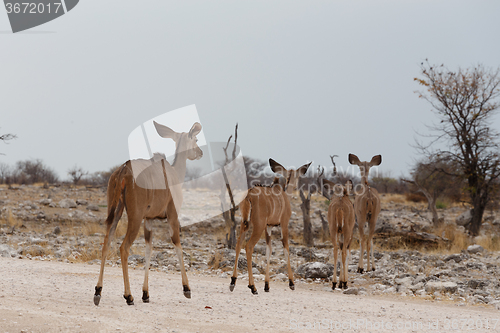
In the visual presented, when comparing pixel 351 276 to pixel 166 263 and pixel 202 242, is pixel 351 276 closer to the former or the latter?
pixel 166 263

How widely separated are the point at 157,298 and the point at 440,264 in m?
9.19

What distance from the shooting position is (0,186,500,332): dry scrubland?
19.9 feet

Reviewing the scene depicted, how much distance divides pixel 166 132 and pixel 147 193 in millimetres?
1458

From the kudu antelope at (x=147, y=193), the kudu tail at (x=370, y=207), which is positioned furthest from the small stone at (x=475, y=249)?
the kudu antelope at (x=147, y=193)

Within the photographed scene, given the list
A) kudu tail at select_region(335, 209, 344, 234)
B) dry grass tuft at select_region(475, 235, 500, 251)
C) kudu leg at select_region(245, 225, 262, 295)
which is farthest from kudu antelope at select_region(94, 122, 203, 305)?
dry grass tuft at select_region(475, 235, 500, 251)

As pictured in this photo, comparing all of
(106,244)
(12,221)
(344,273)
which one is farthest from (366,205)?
(12,221)

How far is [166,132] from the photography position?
286 inches

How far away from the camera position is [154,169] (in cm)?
644

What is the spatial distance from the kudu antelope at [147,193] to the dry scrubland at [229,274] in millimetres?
698

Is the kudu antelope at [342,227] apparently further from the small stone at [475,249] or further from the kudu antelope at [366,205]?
the small stone at [475,249]

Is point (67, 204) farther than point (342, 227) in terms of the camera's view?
Yes

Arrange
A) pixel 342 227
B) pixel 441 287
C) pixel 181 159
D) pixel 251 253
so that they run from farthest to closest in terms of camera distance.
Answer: pixel 441 287
pixel 342 227
pixel 251 253
pixel 181 159

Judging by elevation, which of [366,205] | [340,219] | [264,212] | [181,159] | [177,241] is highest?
[181,159]

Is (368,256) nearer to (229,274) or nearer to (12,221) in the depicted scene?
(229,274)
